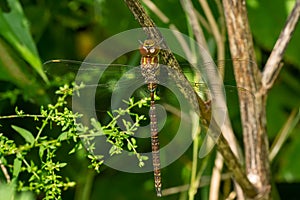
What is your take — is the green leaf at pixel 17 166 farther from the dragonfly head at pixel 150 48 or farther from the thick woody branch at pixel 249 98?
the thick woody branch at pixel 249 98

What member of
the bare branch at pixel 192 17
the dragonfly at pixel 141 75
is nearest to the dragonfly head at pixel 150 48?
the dragonfly at pixel 141 75

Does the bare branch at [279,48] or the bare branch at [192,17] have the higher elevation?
the bare branch at [192,17]

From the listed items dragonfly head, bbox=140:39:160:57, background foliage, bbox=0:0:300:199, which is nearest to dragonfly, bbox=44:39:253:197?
dragonfly head, bbox=140:39:160:57

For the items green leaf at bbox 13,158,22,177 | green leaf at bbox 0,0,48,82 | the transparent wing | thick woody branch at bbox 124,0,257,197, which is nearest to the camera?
thick woody branch at bbox 124,0,257,197

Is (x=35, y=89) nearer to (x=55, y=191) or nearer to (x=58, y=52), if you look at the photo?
(x=58, y=52)

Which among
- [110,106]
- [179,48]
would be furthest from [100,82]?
[179,48]

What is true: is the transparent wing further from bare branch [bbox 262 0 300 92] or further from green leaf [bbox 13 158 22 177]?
green leaf [bbox 13 158 22 177]

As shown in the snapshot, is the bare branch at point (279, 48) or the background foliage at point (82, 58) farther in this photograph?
the background foliage at point (82, 58)
